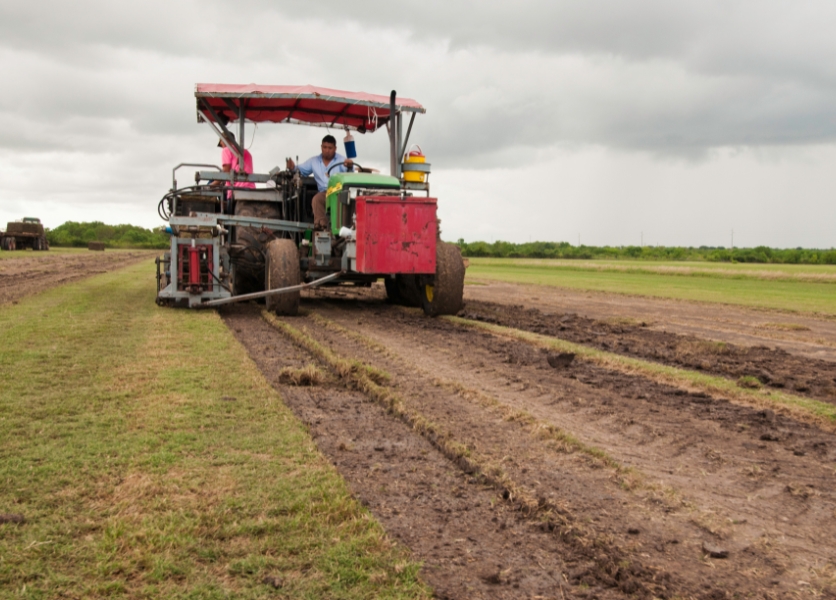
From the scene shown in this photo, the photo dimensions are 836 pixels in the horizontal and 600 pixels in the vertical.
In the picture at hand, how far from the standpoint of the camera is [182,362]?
706 cm

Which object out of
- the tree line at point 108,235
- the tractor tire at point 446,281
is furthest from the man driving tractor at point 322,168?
the tree line at point 108,235

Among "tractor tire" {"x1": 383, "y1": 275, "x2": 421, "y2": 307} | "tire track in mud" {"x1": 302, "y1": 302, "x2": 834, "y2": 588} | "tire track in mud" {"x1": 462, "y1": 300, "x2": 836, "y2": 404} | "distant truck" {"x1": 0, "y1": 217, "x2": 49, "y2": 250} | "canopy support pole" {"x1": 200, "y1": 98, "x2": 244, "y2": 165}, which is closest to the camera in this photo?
"tire track in mud" {"x1": 302, "y1": 302, "x2": 834, "y2": 588}

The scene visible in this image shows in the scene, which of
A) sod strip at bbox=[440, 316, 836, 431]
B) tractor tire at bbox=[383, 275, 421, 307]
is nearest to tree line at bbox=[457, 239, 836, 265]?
tractor tire at bbox=[383, 275, 421, 307]

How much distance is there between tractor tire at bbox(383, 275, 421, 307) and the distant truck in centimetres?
4180

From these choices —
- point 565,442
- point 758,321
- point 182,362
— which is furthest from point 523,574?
point 758,321

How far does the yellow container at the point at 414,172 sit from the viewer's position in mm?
11969

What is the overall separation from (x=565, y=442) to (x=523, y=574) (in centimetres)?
179

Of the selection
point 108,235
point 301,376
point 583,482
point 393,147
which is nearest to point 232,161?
point 393,147

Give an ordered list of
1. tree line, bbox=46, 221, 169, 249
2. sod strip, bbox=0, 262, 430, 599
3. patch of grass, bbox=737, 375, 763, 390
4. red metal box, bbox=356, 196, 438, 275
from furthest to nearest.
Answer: tree line, bbox=46, 221, 169, 249 → red metal box, bbox=356, 196, 438, 275 → patch of grass, bbox=737, 375, 763, 390 → sod strip, bbox=0, 262, 430, 599

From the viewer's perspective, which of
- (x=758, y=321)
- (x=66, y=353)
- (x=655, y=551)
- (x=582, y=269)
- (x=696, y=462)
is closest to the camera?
(x=655, y=551)

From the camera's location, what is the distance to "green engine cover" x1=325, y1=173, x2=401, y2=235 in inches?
440

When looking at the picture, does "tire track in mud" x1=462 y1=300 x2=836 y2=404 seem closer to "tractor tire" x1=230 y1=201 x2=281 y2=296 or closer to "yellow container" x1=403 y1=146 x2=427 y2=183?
"yellow container" x1=403 y1=146 x2=427 y2=183

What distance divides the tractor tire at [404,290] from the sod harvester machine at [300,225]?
0.08ft

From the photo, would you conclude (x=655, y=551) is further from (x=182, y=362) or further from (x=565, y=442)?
(x=182, y=362)
